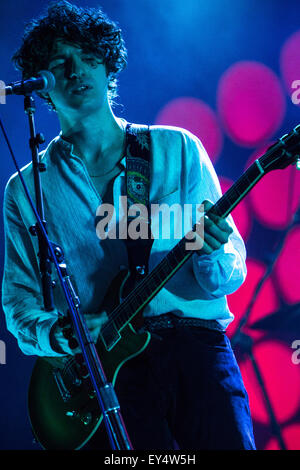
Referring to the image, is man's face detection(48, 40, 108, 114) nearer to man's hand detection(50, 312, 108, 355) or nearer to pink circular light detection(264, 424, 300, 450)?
man's hand detection(50, 312, 108, 355)

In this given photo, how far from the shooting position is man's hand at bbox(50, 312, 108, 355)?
1.79 meters

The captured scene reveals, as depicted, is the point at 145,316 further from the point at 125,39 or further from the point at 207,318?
the point at 125,39

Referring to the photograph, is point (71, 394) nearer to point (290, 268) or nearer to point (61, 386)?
point (61, 386)

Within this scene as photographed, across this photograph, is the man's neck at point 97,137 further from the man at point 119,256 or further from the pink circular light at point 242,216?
the pink circular light at point 242,216

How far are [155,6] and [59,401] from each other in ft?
6.48

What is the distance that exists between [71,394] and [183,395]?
420 millimetres

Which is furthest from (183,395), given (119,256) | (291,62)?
(291,62)

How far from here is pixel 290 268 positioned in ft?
8.28

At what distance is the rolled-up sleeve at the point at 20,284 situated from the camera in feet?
6.51

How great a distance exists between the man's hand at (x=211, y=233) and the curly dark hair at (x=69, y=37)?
98cm

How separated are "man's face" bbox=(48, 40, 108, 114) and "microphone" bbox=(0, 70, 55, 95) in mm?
507

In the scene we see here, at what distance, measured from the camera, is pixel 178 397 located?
1737 millimetres

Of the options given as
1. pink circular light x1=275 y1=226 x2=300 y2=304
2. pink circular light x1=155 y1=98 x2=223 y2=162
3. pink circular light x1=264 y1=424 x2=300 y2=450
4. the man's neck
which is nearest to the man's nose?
the man's neck

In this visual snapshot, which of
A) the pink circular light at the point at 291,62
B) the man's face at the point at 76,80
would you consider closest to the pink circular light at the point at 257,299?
the pink circular light at the point at 291,62
